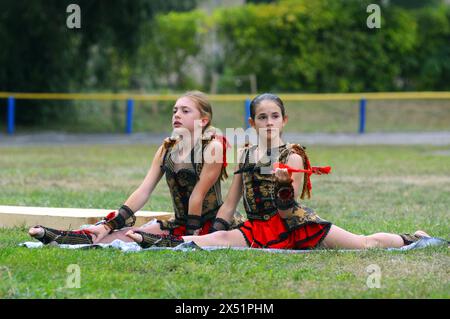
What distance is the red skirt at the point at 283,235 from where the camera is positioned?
6.38 meters

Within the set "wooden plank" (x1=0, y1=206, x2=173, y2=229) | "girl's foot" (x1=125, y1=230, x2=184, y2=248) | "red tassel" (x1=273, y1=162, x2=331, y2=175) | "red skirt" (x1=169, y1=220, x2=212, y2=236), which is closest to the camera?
"red tassel" (x1=273, y1=162, x2=331, y2=175)

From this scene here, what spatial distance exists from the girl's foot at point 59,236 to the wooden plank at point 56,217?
97 centimetres

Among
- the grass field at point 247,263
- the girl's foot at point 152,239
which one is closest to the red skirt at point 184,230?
the girl's foot at point 152,239

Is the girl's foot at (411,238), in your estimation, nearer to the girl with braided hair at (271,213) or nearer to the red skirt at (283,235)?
the girl with braided hair at (271,213)

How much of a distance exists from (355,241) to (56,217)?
7.82ft

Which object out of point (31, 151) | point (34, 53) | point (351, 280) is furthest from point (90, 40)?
point (351, 280)

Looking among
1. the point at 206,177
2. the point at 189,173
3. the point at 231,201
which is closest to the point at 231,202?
the point at 231,201

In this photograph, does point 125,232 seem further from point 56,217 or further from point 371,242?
point 371,242

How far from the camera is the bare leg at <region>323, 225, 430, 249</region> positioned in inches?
252

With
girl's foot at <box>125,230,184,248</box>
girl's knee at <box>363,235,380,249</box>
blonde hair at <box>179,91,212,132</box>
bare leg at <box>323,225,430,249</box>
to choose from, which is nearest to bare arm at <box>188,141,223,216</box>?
blonde hair at <box>179,91,212,132</box>

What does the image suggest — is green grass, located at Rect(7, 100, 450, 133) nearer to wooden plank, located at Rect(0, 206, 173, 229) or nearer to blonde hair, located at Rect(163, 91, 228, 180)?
wooden plank, located at Rect(0, 206, 173, 229)

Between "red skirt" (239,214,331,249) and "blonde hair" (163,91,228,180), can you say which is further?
"blonde hair" (163,91,228,180)

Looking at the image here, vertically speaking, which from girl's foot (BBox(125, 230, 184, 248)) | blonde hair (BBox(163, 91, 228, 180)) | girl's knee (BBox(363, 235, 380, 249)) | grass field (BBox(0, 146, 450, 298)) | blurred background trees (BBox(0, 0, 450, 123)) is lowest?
grass field (BBox(0, 146, 450, 298))

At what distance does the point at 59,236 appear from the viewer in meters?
6.31
